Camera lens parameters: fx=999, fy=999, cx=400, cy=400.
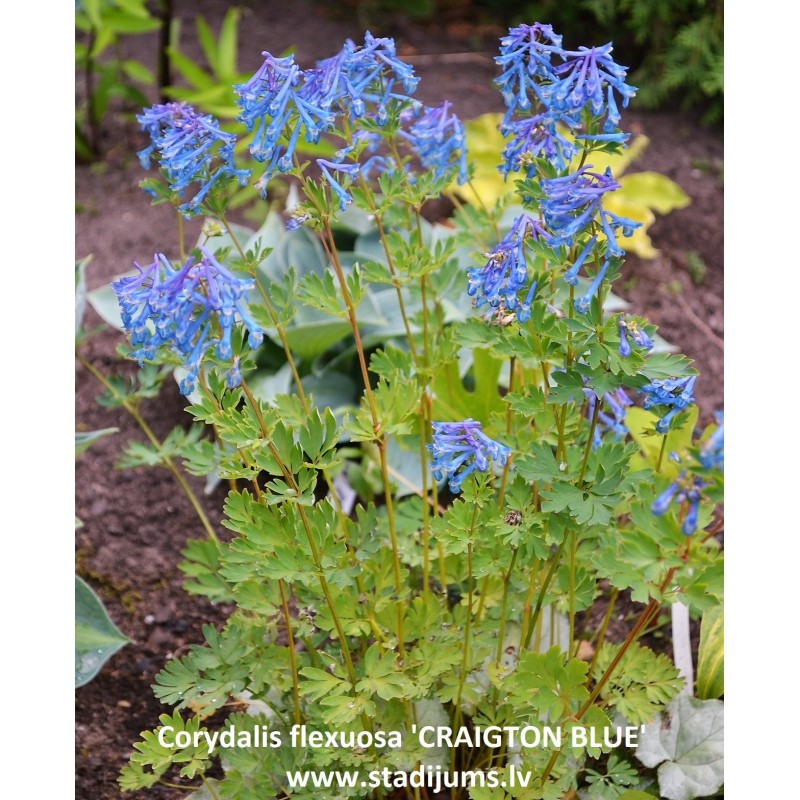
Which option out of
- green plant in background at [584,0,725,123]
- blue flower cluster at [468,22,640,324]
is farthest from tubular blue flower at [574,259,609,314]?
green plant in background at [584,0,725,123]

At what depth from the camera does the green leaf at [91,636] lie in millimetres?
1438

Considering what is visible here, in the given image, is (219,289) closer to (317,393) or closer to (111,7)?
(317,393)

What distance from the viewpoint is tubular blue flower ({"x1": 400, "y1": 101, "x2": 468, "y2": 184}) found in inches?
47.3

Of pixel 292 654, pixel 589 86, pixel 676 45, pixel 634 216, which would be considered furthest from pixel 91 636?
pixel 676 45

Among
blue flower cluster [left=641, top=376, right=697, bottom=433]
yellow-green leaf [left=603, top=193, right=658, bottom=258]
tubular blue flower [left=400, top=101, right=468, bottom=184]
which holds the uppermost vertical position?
yellow-green leaf [left=603, top=193, right=658, bottom=258]

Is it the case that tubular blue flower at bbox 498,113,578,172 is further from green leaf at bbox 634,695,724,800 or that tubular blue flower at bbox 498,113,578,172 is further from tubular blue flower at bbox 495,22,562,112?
green leaf at bbox 634,695,724,800

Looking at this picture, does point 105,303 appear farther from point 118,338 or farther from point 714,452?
point 714,452

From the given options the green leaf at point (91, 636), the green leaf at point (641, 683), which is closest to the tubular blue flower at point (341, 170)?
the green leaf at point (641, 683)

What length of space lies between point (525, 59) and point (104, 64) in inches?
87.6

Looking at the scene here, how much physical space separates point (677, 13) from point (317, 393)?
1.64m

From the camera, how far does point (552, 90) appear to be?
0.96 metres

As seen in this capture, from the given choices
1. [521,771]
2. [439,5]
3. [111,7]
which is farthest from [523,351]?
[439,5]

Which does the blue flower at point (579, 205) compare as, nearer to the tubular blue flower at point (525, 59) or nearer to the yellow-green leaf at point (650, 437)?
the tubular blue flower at point (525, 59)

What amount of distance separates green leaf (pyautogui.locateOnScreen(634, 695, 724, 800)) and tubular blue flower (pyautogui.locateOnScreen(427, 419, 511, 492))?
0.52 metres
